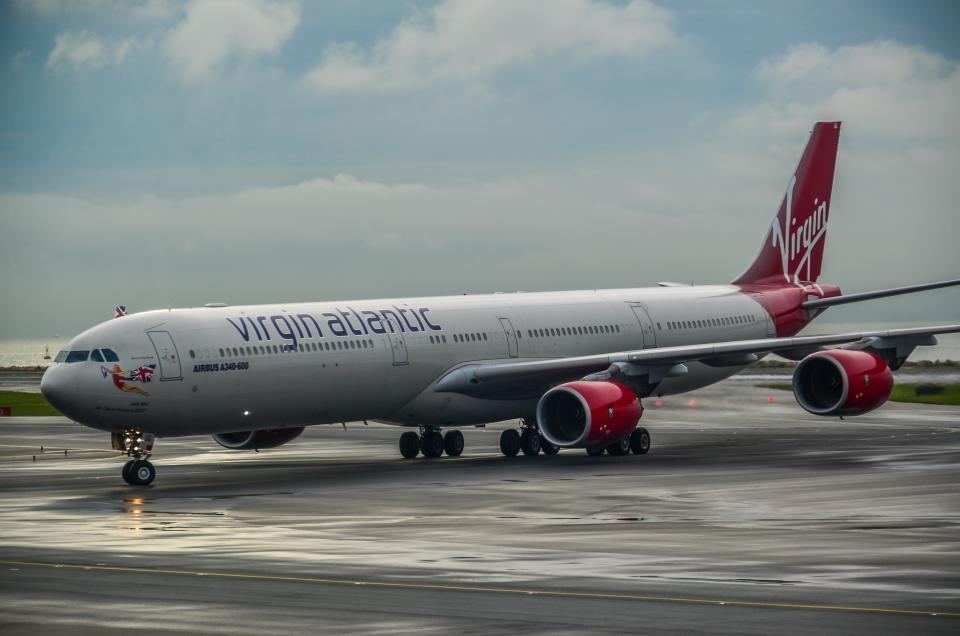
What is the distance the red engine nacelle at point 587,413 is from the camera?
39.4m

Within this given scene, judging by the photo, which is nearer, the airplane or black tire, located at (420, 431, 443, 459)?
the airplane

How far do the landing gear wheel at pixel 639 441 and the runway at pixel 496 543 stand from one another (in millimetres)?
441

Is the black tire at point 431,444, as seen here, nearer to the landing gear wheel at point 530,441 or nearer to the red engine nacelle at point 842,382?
the landing gear wheel at point 530,441

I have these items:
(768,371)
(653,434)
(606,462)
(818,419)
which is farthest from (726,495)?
(768,371)

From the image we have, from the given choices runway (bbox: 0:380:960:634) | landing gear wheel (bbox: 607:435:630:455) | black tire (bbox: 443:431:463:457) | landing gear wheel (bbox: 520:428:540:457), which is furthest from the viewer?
black tire (bbox: 443:431:463:457)

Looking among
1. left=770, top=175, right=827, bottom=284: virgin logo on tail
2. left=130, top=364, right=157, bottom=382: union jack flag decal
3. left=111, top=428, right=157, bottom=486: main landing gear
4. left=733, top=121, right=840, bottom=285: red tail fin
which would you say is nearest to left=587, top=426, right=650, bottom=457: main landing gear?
left=111, top=428, right=157, bottom=486: main landing gear

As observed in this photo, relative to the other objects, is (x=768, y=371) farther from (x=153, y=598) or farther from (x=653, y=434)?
(x=153, y=598)

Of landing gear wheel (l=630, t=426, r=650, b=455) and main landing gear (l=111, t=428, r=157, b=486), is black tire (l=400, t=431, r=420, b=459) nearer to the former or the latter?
landing gear wheel (l=630, t=426, r=650, b=455)

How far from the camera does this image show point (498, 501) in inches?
1240

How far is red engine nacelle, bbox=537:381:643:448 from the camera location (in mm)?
39438

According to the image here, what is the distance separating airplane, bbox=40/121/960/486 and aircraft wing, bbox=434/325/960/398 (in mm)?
48

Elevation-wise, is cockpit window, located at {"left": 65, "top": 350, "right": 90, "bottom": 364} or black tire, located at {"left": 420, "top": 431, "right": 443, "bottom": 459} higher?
cockpit window, located at {"left": 65, "top": 350, "right": 90, "bottom": 364}

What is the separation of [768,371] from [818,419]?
45.7 m

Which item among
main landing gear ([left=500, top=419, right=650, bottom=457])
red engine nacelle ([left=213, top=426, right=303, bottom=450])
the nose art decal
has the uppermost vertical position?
the nose art decal
